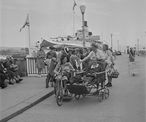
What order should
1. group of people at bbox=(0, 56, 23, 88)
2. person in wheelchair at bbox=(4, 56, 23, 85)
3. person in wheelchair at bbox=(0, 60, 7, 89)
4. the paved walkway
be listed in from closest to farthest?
1. the paved walkway
2. person in wheelchair at bbox=(0, 60, 7, 89)
3. group of people at bbox=(0, 56, 23, 88)
4. person in wheelchair at bbox=(4, 56, 23, 85)

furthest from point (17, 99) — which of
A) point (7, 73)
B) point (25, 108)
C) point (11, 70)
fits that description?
point (11, 70)

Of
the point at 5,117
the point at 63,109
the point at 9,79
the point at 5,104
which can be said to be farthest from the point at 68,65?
the point at 9,79

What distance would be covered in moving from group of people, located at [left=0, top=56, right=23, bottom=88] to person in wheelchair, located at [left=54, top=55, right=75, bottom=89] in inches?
143

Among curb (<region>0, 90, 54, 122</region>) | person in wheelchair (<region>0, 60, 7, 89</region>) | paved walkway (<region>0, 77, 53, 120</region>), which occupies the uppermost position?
person in wheelchair (<region>0, 60, 7, 89</region>)

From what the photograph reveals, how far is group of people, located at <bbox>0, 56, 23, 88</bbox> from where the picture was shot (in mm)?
11711

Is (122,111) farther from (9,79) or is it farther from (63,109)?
(9,79)

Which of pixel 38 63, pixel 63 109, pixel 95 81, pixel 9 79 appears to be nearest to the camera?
pixel 63 109

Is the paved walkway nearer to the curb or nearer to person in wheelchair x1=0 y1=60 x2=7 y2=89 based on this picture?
A: the curb

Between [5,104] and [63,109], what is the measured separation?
5.71 feet

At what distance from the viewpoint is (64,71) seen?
867 cm

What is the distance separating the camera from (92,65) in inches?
358

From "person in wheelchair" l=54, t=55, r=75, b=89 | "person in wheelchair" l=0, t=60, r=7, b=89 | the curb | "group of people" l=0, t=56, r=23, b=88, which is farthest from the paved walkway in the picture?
"group of people" l=0, t=56, r=23, b=88

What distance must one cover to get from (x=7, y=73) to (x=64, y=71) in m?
4.54

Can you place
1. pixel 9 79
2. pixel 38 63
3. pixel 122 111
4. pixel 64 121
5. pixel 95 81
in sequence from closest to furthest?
pixel 64 121, pixel 122 111, pixel 95 81, pixel 9 79, pixel 38 63
